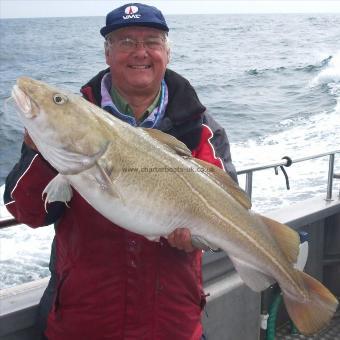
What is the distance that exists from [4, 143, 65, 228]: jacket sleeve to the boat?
447 millimetres

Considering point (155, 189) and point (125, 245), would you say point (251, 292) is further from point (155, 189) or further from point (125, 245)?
point (155, 189)

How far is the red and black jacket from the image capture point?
222 cm

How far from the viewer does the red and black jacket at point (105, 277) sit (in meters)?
2.22

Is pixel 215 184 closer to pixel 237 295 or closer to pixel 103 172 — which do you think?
pixel 103 172

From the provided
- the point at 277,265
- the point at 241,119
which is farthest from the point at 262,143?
the point at 277,265

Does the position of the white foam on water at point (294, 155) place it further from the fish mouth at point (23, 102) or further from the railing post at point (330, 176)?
the fish mouth at point (23, 102)

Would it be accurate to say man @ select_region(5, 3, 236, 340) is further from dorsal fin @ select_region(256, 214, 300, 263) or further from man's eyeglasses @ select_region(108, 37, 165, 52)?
dorsal fin @ select_region(256, 214, 300, 263)

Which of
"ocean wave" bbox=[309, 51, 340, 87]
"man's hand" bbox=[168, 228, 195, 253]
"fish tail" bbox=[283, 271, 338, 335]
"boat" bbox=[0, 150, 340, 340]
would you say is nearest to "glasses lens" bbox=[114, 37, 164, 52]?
"man's hand" bbox=[168, 228, 195, 253]

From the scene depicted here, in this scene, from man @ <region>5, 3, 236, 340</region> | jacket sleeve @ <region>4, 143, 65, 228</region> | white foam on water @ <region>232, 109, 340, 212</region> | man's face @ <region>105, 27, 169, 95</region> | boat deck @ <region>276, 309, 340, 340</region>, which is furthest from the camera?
white foam on water @ <region>232, 109, 340, 212</region>

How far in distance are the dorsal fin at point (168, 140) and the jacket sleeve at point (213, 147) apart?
0.69 ft

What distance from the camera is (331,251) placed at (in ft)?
16.0

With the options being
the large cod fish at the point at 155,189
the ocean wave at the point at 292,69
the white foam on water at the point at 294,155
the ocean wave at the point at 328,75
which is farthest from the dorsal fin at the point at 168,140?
the ocean wave at the point at 292,69

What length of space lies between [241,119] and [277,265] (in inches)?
575

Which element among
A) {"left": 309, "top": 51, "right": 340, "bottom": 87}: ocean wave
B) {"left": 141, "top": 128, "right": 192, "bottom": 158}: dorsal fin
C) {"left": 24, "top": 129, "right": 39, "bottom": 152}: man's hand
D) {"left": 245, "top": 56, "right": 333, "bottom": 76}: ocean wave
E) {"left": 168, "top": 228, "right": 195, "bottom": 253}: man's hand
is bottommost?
{"left": 245, "top": 56, "right": 333, "bottom": 76}: ocean wave
